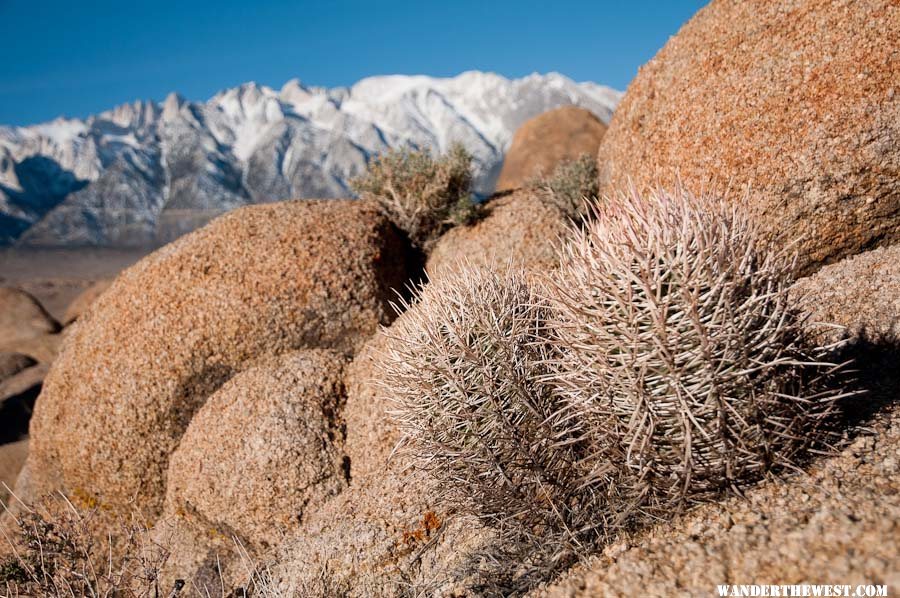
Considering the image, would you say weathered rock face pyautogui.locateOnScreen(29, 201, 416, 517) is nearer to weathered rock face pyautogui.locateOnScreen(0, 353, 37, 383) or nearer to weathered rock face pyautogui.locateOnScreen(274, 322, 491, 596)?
weathered rock face pyautogui.locateOnScreen(274, 322, 491, 596)

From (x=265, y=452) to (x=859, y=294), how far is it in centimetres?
479

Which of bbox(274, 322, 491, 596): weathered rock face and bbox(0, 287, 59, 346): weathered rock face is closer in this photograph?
bbox(274, 322, 491, 596): weathered rock face

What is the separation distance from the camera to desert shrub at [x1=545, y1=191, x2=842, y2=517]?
250cm

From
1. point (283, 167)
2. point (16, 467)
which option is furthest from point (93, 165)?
point (16, 467)

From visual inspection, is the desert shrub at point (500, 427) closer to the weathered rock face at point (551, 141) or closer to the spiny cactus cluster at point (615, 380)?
the spiny cactus cluster at point (615, 380)

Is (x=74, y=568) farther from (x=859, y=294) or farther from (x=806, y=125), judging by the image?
(x=806, y=125)

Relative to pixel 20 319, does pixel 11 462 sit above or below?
below

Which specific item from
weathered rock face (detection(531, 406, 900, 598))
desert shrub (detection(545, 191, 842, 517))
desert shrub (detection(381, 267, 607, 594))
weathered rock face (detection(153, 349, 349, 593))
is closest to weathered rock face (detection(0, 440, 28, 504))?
weathered rock face (detection(153, 349, 349, 593))

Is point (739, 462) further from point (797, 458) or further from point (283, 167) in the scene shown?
point (283, 167)

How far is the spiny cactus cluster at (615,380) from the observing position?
2.53 m

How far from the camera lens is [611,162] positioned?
251 inches

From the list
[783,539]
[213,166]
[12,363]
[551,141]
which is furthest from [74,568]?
[213,166]

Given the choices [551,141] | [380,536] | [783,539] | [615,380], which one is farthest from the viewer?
[551,141]

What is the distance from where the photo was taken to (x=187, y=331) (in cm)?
584
